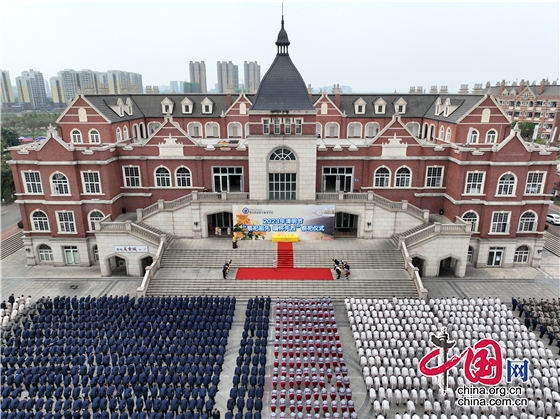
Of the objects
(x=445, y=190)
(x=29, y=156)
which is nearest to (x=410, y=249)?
(x=445, y=190)

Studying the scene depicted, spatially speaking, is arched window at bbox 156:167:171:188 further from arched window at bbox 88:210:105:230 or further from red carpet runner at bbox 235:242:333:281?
red carpet runner at bbox 235:242:333:281

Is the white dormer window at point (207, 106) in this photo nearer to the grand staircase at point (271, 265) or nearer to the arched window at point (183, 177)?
the arched window at point (183, 177)

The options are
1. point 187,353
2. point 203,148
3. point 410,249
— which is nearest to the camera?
point 187,353

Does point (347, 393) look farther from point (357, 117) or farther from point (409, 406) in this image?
point (357, 117)

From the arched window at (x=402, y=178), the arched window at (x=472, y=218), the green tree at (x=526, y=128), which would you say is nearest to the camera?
the arched window at (x=472, y=218)

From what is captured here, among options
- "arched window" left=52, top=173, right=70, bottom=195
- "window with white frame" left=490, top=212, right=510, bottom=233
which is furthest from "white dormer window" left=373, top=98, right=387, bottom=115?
"arched window" left=52, top=173, right=70, bottom=195

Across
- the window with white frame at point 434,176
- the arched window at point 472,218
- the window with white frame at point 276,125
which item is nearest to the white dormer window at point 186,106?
the window with white frame at point 276,125

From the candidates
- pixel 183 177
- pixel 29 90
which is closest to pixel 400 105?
pixel 183 177
